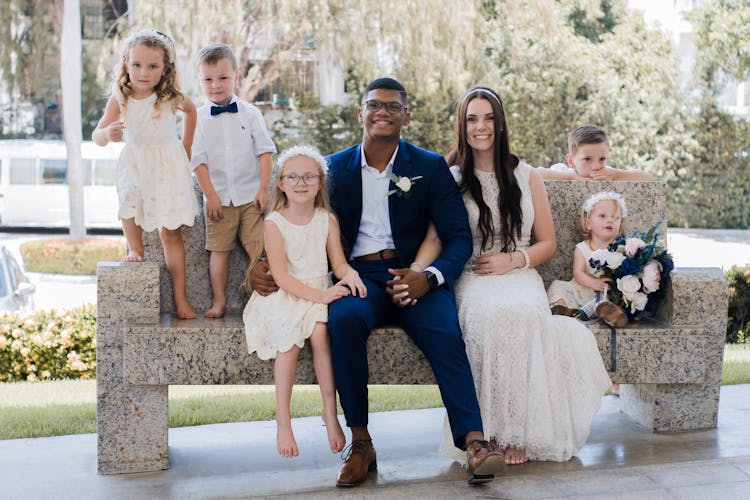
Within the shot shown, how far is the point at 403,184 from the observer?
4098mm

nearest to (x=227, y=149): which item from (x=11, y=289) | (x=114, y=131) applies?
(x=114, y=131)

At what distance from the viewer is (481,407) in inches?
151

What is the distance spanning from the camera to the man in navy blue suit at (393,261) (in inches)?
145

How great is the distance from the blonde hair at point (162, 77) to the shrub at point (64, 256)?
11.4m

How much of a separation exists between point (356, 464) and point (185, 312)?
43.1 inches

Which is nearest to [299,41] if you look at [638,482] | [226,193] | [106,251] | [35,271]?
[106,251]

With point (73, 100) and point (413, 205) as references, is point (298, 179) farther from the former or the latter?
point (73, 100)

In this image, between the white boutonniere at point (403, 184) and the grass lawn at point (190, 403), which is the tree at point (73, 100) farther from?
the white boutonniere at point (403, 184)

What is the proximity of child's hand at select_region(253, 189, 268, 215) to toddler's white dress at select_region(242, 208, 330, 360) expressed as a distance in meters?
0.36

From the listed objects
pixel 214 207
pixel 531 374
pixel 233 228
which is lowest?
pixel 531 374

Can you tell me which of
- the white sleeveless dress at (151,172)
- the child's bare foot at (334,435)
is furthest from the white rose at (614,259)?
the white sleeveless dress at (151,172)

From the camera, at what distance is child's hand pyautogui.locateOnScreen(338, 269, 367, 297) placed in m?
3.89

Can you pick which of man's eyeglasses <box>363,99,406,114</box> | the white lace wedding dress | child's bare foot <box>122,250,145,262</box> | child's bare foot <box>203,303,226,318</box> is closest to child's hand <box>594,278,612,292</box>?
the white lace wedding dress

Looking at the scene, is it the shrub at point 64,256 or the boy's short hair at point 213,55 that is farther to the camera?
the shrub at point 64,256
